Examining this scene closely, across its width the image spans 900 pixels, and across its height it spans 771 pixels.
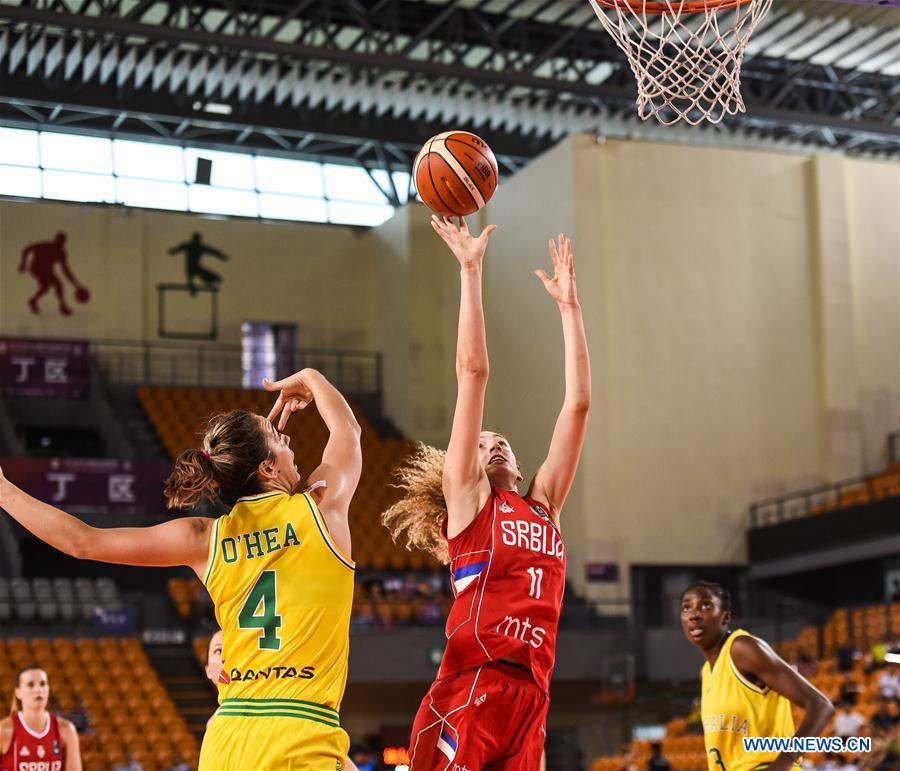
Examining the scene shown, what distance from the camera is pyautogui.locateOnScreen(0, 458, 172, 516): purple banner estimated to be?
18484 millimetres

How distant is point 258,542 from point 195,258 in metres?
20.2

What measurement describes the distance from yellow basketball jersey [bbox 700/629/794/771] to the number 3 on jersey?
2.57m

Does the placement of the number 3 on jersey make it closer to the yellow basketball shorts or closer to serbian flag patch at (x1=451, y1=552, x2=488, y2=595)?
the yellow basketball shorts

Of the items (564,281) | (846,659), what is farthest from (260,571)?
(846,659)

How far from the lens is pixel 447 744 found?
408cm

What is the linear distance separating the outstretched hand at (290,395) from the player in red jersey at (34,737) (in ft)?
11.9

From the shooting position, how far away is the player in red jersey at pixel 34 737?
23.2 ft

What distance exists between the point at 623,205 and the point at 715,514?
4.61 m

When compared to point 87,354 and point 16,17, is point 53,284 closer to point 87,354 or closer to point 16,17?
point 87,354

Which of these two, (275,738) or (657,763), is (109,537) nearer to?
(275,738)

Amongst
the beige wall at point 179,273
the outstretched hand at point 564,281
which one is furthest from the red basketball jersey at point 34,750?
the beige wall at point 179,273

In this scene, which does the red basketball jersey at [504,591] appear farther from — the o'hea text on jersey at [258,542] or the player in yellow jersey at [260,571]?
the o'hea text on jersey at [258,542]


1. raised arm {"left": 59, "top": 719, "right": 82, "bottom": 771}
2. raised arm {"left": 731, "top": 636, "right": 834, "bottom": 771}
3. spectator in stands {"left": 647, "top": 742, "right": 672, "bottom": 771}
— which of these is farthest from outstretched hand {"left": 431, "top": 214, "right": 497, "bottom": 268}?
spectator in stands {"left": 647, "top": 742, "right": 672, "bottom": 771}


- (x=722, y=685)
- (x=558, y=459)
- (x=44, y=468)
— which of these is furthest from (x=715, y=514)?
(x=558, y=459)
